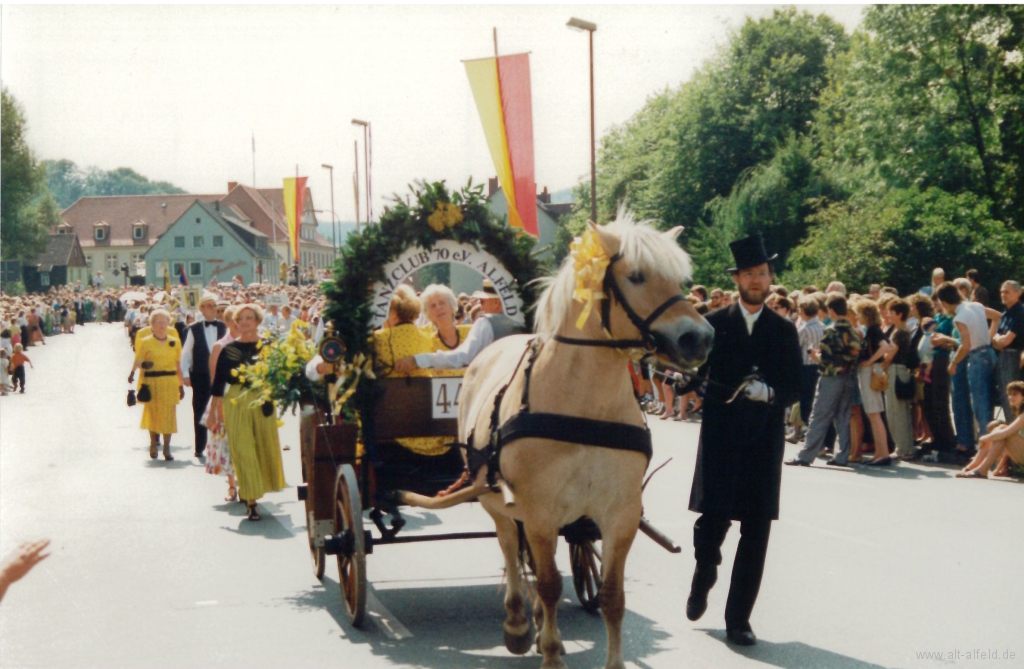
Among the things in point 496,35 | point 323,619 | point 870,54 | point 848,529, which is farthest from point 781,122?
point 323,619

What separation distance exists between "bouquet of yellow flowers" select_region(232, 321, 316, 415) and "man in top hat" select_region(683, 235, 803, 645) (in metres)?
2.99

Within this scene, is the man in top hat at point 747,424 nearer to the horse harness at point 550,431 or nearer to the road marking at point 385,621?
the horse harness at point 550,431

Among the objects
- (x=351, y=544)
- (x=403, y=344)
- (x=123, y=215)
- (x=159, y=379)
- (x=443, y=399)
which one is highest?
(x=123, y=215)

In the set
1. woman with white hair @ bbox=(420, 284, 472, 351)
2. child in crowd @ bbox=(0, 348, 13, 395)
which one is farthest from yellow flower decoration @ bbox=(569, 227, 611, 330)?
child in crowd @ bbox=(0, 348, 13, 395)

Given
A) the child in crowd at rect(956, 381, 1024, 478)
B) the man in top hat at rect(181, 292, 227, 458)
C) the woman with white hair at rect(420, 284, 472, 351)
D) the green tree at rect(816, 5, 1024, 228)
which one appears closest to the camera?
the woman with white hair at rect(420, 284, 472, 351)

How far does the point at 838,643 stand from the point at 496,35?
15651 millimetres

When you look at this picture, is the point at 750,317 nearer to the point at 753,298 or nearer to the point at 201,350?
the point at 753,298

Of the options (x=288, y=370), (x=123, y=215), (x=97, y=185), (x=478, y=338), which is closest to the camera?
(x=478, y=338)

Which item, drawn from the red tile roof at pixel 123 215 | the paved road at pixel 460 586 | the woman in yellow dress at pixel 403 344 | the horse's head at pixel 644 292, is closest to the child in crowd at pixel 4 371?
the paved road at pixel 460 586

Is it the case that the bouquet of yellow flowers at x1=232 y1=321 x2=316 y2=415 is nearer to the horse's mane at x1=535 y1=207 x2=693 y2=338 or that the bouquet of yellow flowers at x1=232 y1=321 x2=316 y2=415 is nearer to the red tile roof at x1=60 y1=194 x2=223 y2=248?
the horse's mane at x1=535 y1=207 x2=693 y2=338

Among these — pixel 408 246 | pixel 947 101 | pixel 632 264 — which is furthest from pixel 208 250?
pixel 632 264

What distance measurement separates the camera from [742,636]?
255 inches

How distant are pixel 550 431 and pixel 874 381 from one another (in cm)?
908

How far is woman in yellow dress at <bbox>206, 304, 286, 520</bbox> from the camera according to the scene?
1075 centimetres
